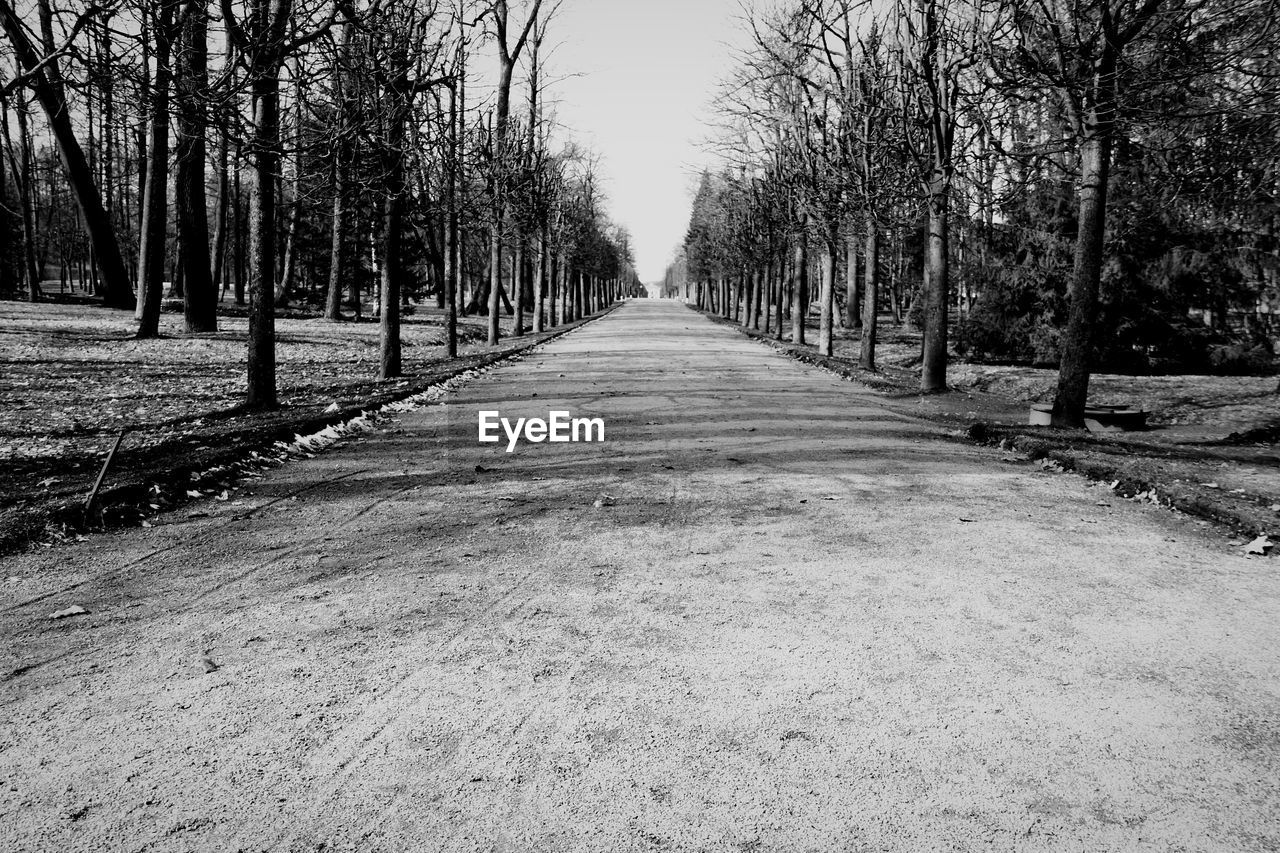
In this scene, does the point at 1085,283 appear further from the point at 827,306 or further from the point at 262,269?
the point at 827,306

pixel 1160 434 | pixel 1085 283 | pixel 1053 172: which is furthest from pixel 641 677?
pixel 1053 172

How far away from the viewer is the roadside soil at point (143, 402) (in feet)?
22.0

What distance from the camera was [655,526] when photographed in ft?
20.9

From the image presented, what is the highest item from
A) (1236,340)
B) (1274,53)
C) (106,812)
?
(1274,53)

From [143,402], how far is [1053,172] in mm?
19574

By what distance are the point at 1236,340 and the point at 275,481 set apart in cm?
2608

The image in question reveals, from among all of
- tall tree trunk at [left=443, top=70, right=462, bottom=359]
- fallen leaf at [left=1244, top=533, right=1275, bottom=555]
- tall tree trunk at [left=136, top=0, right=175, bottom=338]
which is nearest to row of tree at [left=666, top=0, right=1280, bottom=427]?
fallen leaf at [left=1244, top=533, right=1275, bottom=555]

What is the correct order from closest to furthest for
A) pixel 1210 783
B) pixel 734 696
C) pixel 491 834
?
pixel 491 834
pixel 1210 783
pixel 734 696

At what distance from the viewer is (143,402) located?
39.3 feet

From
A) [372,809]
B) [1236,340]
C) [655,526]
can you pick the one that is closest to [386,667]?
[372,809]

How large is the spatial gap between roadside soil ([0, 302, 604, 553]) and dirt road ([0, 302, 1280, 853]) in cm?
64

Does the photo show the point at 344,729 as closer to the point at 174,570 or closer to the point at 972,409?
the point at 174,570

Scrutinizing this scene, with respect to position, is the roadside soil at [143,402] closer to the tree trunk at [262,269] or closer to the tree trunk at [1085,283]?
the tree trunk at [262,269]

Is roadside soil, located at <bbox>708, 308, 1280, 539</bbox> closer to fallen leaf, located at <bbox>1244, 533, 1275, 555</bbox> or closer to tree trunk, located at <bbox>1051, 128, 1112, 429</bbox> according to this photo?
fallen leaf, located at <bbox>1244, 533, 1275, 555</bbox>
